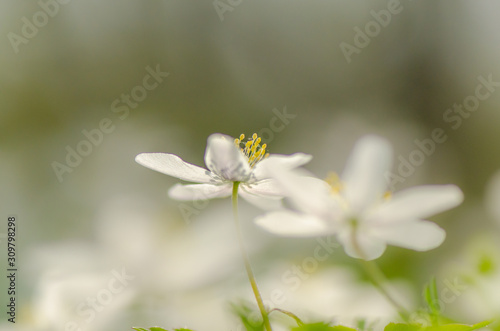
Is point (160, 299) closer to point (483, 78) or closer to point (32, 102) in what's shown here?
point (32, 102)

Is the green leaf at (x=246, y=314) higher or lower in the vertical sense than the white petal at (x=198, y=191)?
lower

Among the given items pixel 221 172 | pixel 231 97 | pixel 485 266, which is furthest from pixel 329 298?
pixel 231 97

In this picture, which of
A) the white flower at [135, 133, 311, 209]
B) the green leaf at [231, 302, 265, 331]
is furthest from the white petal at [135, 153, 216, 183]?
the green leaf at [231, 302, 265, 331]

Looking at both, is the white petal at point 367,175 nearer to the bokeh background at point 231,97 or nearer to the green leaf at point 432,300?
the green leaf at point 432,300

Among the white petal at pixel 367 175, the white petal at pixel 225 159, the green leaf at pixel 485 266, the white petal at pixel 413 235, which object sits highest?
the white petal at pixel 225 159

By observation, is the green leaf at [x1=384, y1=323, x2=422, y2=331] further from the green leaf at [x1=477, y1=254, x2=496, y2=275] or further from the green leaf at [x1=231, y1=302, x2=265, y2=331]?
the green leaf at [x1=477, y1=254, x2=496, y2=275]

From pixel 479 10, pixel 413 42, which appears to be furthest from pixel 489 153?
pixel 413 42

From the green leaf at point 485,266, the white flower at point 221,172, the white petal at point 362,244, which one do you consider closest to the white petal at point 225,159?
the white flower at point 221,172
